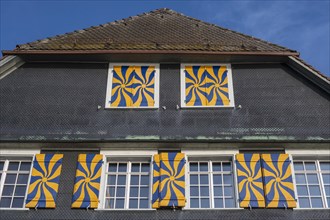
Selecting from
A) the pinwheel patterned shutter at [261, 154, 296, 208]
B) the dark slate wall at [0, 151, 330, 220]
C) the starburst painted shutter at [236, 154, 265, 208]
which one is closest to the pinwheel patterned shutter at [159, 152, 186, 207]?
the dark slate wall at [0, 151, 330, 220]

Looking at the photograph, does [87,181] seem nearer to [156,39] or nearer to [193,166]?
[193,166]

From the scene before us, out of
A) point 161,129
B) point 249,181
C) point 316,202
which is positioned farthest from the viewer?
point 161,129

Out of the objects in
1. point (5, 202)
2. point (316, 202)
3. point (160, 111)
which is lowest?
point (5, 202)

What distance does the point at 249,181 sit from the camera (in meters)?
13.7

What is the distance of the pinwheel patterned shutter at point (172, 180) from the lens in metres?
13.4

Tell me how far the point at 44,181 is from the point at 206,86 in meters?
5.13

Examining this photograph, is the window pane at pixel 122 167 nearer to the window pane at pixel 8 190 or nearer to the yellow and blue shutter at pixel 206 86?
the yellow and blue shutter at pixel 206 86

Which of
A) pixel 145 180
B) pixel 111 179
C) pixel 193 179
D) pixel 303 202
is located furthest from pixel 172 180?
pixel 303 202

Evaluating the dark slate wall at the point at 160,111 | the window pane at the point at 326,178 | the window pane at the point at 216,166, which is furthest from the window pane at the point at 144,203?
the window pane at the point at 326,178

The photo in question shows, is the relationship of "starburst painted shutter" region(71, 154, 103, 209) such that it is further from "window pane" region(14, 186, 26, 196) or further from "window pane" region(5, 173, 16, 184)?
"window pane" region(5, 173, 16, 184)

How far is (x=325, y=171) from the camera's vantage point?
14.1m

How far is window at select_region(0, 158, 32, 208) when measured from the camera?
13.5 metres

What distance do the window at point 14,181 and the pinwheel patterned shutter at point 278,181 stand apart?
19.3ft

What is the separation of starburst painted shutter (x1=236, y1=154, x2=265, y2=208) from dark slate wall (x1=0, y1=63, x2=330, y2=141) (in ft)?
2.06
